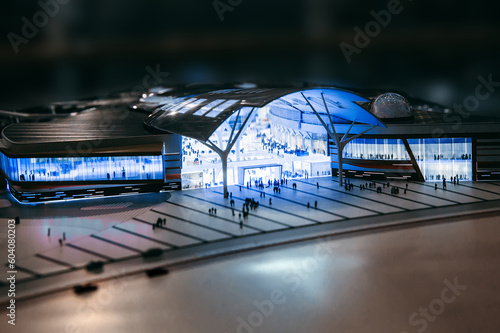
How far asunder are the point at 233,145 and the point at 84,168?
10.7 m

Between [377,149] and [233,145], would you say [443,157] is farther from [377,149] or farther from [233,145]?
[233,145]

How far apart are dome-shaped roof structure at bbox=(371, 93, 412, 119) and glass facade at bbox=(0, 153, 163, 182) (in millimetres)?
17114

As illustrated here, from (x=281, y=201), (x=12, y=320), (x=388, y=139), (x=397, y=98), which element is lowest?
(x=12, y=320)

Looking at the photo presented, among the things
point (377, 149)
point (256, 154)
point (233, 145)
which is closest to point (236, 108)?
point (233, 145)

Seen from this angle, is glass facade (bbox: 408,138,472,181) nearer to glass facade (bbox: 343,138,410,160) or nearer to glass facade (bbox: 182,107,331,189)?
glass facade (bbox: 343,138,410,160)

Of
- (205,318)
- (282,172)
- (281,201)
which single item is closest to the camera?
(205,318)

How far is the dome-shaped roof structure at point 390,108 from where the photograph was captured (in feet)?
124

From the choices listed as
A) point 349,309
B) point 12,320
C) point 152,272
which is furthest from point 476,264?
point 12,320

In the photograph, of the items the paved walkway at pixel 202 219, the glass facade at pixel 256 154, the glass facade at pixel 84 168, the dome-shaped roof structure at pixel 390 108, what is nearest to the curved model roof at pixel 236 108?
the glass facade at pixel 256 154

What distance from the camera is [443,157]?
36.2m

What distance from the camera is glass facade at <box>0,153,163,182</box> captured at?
105ft

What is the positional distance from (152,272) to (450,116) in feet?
96.4

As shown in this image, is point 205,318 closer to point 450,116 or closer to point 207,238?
point 207,238

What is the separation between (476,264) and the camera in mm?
19156
